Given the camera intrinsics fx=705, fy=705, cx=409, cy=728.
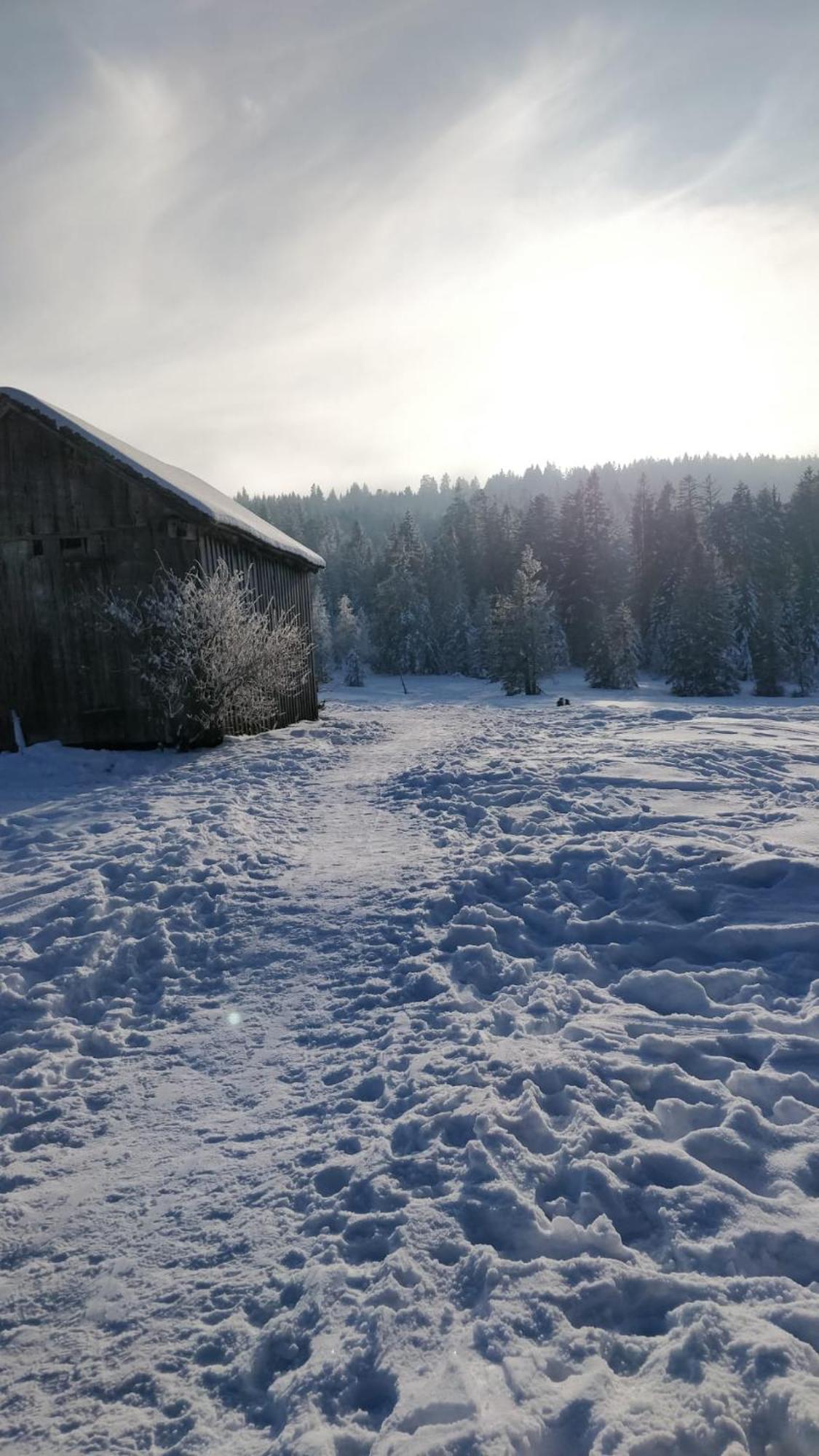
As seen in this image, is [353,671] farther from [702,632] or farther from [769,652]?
[769,652]

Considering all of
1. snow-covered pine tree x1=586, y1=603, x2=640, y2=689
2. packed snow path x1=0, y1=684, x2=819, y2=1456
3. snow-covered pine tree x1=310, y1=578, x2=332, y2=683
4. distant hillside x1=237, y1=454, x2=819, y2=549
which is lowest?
packed snow path x1=0, y1=684, x2=819, y2=1456

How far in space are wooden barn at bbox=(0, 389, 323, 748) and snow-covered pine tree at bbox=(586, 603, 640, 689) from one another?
33948 mm

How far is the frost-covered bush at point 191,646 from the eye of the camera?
40.7 ft

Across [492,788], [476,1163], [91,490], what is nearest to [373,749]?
[492,788]

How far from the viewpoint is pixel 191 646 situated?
1241cm

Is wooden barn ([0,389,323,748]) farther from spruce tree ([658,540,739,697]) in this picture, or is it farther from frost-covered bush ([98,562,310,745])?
spruce tree ([658,540,739,697])

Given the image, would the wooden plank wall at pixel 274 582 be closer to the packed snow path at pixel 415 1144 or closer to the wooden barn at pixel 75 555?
the wooden barn at pixel 75 555

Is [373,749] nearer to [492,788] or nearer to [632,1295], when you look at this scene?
[492,788]

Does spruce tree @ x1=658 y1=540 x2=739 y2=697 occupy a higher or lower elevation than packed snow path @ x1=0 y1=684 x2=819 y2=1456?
higher

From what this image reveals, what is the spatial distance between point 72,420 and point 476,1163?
1336 centimetres

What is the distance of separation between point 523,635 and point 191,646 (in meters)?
29.5

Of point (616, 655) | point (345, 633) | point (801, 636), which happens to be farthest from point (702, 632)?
point (345, 633)

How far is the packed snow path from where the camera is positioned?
7.13 ft

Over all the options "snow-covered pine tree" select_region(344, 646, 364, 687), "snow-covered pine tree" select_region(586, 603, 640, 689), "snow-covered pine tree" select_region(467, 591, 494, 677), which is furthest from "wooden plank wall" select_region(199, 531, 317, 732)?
"snow-covered pine tree" select_region(467, 591, 494, 677)
